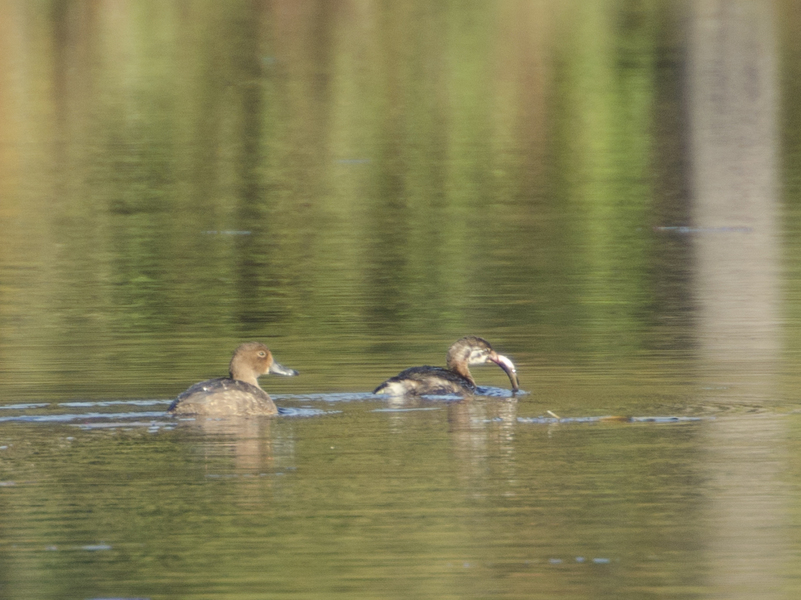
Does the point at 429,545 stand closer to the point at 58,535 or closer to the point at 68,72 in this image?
the point at 58,535

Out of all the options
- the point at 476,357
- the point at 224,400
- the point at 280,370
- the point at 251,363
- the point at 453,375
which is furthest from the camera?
the point at 476,357

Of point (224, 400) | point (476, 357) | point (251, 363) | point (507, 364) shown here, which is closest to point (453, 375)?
point (507, 364)

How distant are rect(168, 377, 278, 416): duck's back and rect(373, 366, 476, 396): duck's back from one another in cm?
80

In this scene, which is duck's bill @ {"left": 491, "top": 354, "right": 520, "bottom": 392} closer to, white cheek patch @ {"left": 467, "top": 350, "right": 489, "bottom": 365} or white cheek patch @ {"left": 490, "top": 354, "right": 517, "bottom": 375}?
white cheek patch @ {"left": 490, "top": 354, "right": 517, "bottom": 375}

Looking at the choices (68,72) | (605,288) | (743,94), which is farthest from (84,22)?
(605,288)

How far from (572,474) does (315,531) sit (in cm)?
159

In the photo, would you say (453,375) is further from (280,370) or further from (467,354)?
(280,370)

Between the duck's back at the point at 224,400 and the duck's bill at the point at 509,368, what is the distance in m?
1.63

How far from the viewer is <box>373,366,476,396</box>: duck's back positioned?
1169 cm

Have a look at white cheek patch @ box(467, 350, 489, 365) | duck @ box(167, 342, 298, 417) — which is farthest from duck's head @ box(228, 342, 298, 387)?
white cheek patch @ box(467, 350, 489, 365)

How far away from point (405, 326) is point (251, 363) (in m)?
3.08

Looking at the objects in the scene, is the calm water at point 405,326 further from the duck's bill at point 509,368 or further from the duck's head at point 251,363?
the duck's head at point 251,363

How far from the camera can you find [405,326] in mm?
14992

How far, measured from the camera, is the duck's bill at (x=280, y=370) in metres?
12.1
